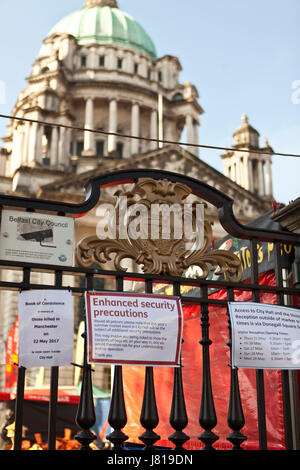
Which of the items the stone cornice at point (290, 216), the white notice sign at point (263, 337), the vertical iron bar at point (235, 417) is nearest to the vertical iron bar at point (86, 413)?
the vertical iron bar at point (235, 417)

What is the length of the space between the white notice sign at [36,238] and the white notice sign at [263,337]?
168 cm

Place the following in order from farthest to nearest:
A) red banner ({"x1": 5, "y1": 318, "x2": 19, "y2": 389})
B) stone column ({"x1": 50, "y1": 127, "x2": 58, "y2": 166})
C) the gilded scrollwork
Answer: stone column ({"x1": 50, "y1": 127, "x2": 58, "y2": 166}) → red banner ({"x1": 5, "y1": 318, "x2": 19, "y2": 389}) → the gilded scrollwork

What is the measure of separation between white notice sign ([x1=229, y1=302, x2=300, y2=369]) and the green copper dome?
50937mm

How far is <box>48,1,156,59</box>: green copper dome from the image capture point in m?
53.2

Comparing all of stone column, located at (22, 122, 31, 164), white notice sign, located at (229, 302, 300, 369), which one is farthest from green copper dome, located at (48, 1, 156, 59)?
white notice sign, located at (229, 302, 300, 369)

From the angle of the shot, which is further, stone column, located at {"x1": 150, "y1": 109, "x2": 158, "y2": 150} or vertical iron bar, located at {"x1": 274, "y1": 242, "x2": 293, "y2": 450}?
stone column, located at {"x1": 150, "y1": 109, "x2": 158, "y2": 150}

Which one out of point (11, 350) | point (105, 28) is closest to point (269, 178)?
point (105, 28)

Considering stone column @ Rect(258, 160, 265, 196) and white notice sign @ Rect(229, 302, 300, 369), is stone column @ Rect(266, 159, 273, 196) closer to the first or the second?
stone column @ Rect(258, 160, 265, 196)

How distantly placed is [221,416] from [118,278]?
3.26m

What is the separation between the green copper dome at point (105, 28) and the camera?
53250 millimetres

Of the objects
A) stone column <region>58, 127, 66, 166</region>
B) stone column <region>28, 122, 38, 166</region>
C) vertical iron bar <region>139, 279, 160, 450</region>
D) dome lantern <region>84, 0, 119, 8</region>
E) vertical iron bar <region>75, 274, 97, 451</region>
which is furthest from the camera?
dome lantern <region>84, 0, 119, 8</region>

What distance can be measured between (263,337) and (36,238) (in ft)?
7.78

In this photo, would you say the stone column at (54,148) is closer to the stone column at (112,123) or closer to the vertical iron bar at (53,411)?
the stone column at (112,123)

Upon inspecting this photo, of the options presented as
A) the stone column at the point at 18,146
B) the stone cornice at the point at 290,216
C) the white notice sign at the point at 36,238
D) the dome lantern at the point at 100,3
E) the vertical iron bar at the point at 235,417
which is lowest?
the vertical iron bar at the point at 235,417
